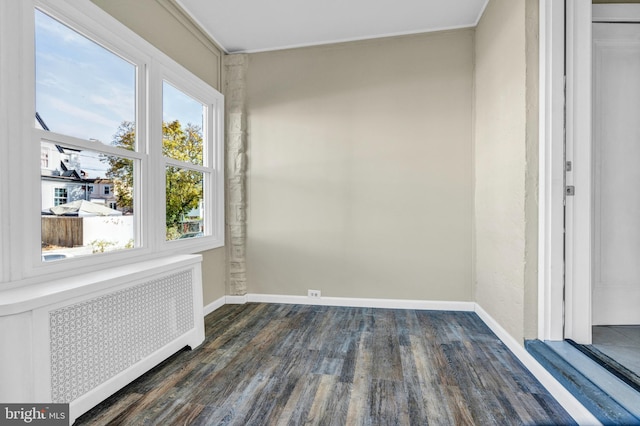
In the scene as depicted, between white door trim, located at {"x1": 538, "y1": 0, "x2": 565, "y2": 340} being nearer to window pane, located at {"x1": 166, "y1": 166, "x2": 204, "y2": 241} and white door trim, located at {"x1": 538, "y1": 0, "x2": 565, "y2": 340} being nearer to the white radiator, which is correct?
the white radiator

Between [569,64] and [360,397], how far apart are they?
7.74 feet

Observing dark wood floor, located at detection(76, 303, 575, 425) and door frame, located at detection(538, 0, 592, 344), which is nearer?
dark wood floor, located at detection(76, 303, 575, 425)

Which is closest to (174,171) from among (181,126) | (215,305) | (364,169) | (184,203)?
(184,203)

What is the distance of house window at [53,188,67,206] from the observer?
177 centimetres

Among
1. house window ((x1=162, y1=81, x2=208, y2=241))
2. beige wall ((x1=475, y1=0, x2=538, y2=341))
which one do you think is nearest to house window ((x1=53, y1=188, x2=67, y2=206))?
house window ((x1=162, y1=81, x2=208, y2=241))

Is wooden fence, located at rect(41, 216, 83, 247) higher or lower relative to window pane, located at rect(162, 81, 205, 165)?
lower

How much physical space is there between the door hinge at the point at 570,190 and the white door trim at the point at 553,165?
0.09 feet

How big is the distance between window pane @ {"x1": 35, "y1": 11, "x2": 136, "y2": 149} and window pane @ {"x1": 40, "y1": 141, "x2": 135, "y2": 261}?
0.38ft

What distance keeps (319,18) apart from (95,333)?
3037 millimetres

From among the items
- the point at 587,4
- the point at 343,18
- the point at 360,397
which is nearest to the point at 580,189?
the point at 587,4

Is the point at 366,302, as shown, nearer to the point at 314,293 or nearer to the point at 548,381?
the point at 314,293

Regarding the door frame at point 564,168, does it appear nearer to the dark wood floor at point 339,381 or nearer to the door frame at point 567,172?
the door frame at point 567,172

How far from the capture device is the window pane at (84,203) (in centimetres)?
175

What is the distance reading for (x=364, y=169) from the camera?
3297 millimetres
